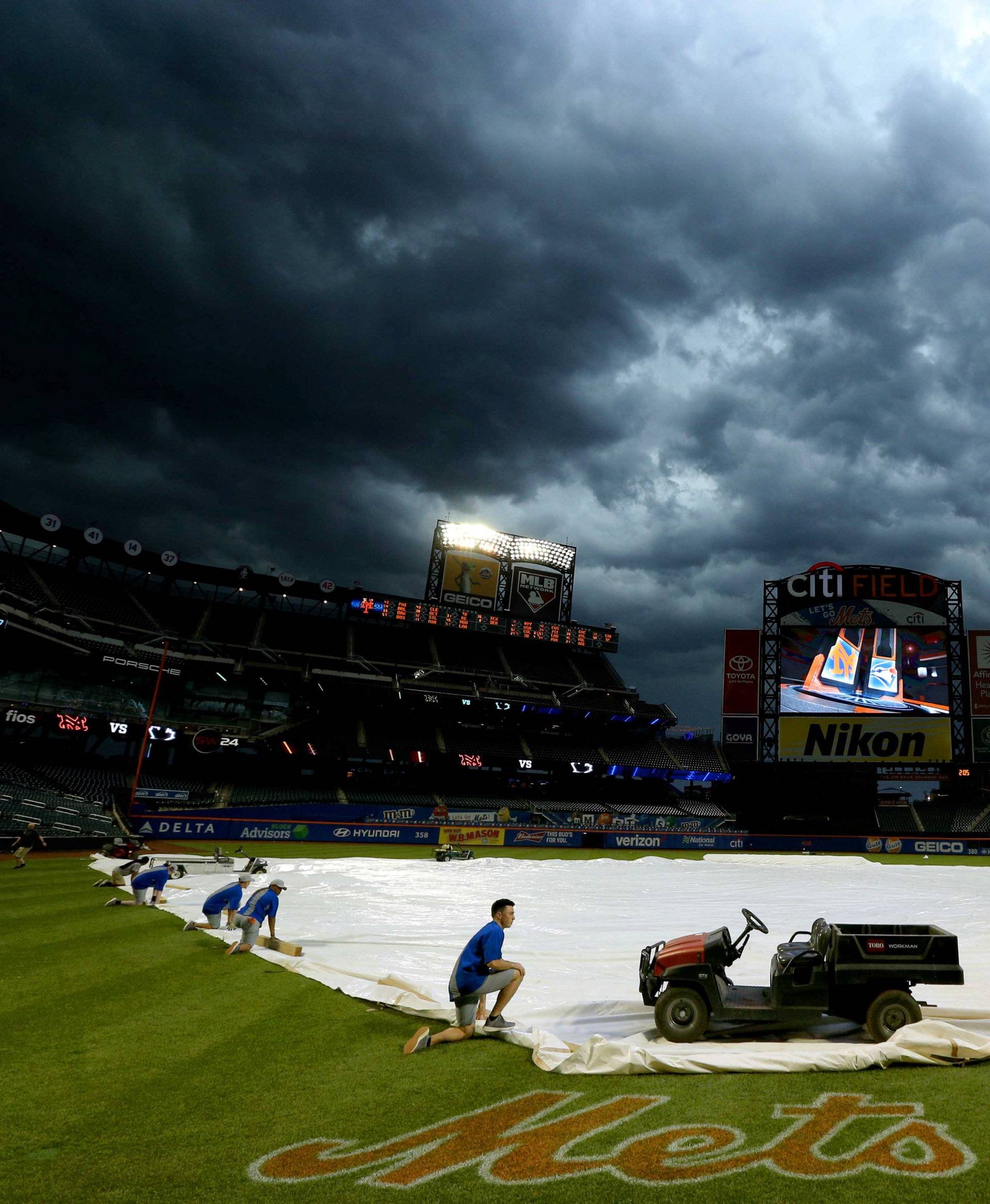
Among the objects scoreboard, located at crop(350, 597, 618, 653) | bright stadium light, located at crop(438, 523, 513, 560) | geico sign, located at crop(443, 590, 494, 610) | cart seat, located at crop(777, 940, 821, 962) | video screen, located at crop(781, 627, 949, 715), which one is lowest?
cart seat, located at crop(777, 940, 821, 962)

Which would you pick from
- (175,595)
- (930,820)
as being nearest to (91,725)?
(175,595)

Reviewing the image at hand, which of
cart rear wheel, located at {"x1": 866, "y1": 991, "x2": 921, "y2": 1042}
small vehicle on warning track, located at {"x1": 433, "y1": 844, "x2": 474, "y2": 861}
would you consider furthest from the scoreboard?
cart rear wheel, located at {"x1": 866, "y1": 991, "x2": 921, "y2": 1042}

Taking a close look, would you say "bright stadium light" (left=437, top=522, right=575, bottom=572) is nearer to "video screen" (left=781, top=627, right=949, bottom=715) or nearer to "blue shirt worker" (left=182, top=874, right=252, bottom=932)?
"video screen" (left=781, top=627, right=949, bottom=715)

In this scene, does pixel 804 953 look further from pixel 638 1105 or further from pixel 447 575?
pixel 447 575

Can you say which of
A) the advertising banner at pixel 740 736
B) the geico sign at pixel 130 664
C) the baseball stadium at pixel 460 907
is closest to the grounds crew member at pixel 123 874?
the baseball stadium at pixel 460 907

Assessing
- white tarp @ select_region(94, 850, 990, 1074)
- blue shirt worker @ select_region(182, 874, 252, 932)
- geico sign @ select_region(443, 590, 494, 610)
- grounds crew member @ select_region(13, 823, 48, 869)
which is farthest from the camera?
geico sign @ select_region(443, 590, 494, 610)

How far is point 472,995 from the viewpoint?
7.64 metres

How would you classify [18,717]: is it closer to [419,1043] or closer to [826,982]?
[419,1043]

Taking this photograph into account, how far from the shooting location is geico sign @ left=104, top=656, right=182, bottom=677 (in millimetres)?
47250

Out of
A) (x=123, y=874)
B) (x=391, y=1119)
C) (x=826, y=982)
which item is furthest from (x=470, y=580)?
(x=391, y=1119)

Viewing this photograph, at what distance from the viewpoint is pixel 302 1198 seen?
4.18 m

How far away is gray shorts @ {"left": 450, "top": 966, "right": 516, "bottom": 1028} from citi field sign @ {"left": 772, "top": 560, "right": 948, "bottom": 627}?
54.8 meters

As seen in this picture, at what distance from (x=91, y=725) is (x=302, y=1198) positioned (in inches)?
1861

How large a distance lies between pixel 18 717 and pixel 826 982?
154 ft
